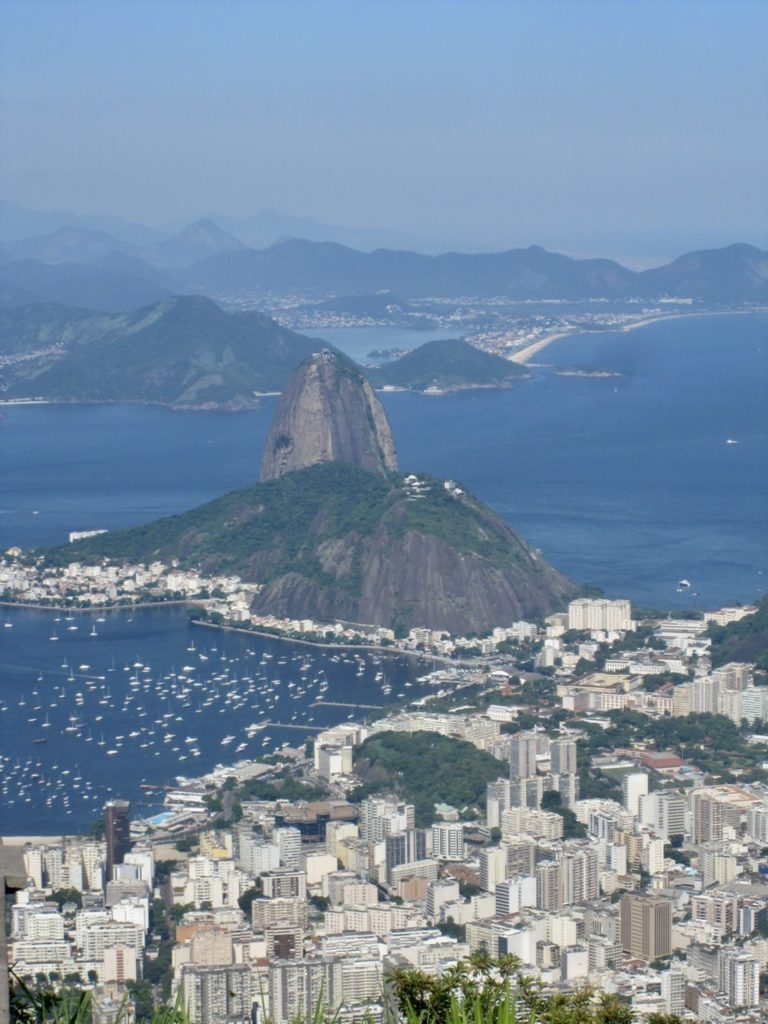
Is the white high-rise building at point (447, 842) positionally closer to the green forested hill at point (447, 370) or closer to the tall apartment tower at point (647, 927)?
the tall apartment tower at point (647, 927)

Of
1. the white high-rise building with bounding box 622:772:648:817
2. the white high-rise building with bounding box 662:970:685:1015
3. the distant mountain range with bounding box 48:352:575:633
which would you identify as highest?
the distant mountain range with bounding box 48:352:575:633

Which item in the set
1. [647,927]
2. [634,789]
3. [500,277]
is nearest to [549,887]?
[647,927]

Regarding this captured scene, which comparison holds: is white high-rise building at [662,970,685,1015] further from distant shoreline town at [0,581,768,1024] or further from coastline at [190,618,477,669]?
coastline at [190,618,477,669]

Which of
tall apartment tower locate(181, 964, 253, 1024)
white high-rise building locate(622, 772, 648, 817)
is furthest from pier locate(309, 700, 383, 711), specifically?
tall apartment tower locate(181, 964, 253, 1024)

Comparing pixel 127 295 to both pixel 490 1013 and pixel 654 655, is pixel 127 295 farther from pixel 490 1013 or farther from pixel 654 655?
pixel 490 1013

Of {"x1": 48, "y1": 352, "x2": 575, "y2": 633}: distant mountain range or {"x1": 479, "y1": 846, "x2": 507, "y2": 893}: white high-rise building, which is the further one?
{"x1": 48, "y1": 352, "x2": 575, "y2": 633}: distant mountain range

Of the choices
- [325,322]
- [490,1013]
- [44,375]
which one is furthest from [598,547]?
[325,322]
